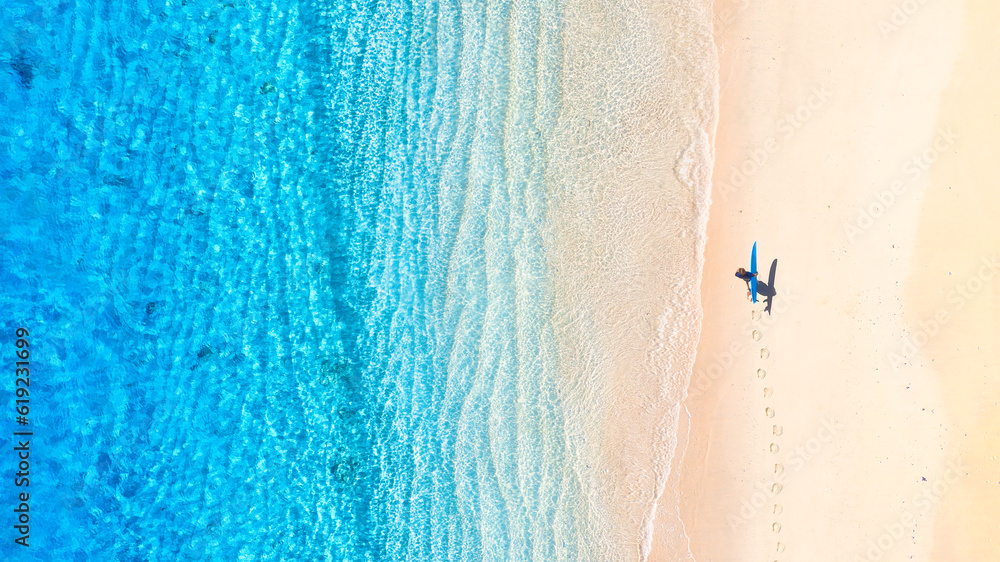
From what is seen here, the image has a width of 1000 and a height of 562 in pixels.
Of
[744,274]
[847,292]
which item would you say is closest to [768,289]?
[744,274]

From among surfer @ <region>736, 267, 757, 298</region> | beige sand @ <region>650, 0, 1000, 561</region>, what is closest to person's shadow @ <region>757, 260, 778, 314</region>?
beige sand @ <region>650, 0, 1000, 561</region>

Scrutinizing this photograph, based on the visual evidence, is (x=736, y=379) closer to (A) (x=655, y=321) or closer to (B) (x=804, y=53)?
(A) (x=655, y=321)

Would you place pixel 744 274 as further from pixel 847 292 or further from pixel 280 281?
pixel 280 281

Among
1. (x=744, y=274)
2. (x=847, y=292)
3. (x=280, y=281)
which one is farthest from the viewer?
(x=847, y=292)

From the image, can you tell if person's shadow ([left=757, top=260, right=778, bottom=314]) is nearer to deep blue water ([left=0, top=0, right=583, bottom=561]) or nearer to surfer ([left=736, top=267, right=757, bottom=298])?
surfer ([left=736, top=267, right=757, bottom=298])

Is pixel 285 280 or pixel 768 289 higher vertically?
pixel 285 280

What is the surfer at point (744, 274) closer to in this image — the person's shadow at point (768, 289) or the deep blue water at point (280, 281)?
the person's shadow at point (768, 289)
